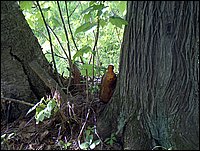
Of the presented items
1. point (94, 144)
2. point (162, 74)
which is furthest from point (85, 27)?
point (94, 144)

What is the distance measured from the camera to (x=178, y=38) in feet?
4.16

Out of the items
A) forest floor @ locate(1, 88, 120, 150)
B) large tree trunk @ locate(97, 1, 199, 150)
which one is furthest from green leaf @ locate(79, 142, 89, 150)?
large tree trunk @ locate(97, 1, 199, 150)

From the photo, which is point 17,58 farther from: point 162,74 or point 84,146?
point 162,74

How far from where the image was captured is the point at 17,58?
1610mm

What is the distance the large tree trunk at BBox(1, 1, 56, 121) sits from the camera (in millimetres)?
1554

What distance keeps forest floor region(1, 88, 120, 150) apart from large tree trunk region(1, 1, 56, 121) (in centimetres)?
13

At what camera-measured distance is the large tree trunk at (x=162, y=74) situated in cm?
127

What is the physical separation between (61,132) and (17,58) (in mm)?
444

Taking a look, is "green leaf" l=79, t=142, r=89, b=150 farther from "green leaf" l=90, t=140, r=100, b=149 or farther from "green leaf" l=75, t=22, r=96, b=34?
"green leaf" l=75, t=22, r=96, b=34

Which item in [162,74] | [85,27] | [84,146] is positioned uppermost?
[85,27]

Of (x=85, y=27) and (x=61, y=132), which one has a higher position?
(x=85, y=27)

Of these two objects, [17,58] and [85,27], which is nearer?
[85,27]

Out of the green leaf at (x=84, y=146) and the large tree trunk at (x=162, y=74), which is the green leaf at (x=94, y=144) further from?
the large tree trunk at (x=162, y=74)

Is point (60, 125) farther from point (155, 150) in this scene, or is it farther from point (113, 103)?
point (155, 150)
